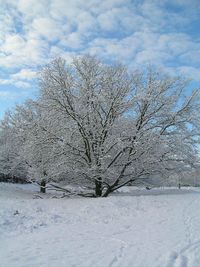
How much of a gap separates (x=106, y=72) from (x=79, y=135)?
14.1ft

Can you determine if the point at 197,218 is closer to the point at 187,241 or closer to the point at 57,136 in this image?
the point at 187,241

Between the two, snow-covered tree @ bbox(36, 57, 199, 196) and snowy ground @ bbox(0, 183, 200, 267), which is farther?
snow-covered tree @ bbox(36, 57, 199, 196)

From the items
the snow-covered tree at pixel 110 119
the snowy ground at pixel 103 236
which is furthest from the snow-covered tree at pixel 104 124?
the snowy ground at pixel 103 236

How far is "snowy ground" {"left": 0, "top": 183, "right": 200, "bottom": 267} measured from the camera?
602 cm

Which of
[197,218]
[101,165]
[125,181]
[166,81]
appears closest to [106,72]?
[166,81]

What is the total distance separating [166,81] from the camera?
19688mm

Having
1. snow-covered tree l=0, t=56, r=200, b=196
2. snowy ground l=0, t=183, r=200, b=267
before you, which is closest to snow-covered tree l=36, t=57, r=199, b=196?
snow-covered tree l=0, t=56, r=200, b=196

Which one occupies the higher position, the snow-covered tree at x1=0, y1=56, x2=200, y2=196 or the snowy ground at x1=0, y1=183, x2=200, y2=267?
the snow-covered tree at x1=0, y1=56, x2=200, y2=196

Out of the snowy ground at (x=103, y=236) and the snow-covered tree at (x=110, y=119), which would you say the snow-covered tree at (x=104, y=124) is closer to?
the snow-covered tree at (x=110, y=119)

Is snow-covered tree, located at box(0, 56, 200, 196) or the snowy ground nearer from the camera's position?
the snowy ground

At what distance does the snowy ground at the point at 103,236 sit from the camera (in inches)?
237

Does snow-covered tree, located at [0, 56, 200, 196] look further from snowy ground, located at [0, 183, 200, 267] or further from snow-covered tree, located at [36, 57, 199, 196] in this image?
snowy ground, located at [0, 183, 200, 267]

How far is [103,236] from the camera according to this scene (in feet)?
27.5

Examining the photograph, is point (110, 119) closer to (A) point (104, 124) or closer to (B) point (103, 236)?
(A) point (104, 124)
